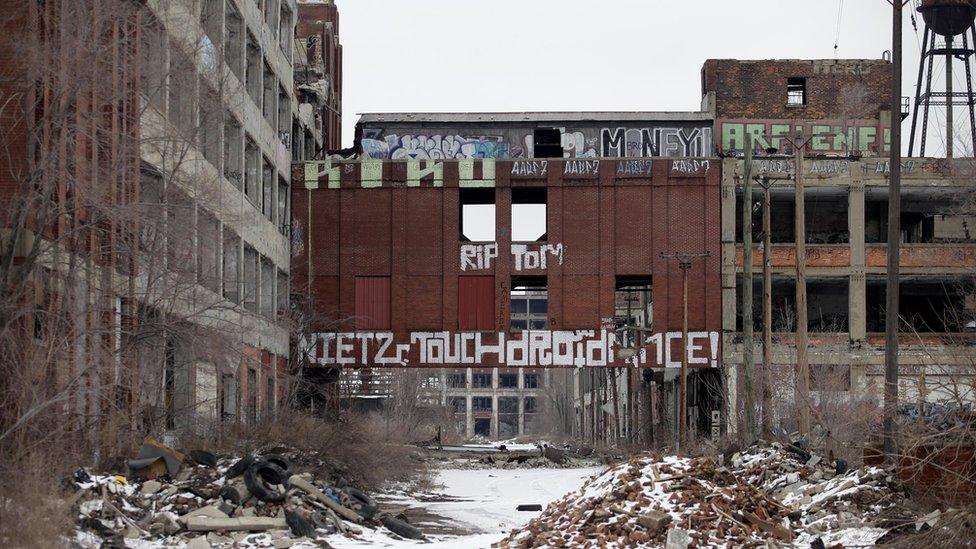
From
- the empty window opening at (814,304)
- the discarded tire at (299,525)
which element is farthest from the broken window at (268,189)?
the discarded tire at (299,525)

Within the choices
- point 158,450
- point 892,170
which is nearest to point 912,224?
point 892,170

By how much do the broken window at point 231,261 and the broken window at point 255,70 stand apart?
6387 mm

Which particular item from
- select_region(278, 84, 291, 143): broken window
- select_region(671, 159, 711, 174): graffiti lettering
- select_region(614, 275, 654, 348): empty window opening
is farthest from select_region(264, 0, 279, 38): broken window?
select_region(614, 275, 654, 348): empty window opening

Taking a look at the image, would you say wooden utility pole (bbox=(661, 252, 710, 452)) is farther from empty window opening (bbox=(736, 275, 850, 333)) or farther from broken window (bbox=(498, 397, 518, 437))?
broken window (bbox=(498, 397, 518, 437))

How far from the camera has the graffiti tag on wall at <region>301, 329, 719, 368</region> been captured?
51781 mm

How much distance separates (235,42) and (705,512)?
2858cm

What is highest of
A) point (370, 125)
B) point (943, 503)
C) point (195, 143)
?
point (370, 125)

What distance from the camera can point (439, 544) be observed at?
73.1ft

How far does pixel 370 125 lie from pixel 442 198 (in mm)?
6868

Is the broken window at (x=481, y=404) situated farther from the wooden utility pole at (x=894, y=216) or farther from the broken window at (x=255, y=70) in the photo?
the wooden utility pole at (x=894, y=216)

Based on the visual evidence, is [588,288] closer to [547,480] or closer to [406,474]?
[547,480]

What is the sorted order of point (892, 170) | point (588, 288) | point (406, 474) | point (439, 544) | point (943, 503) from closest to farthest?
point (943, 503) → point (439, 544) → point (892, 170) → point (406, 474) → point (588, 288)

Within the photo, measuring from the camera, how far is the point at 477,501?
114 feet

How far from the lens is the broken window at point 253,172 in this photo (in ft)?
151
